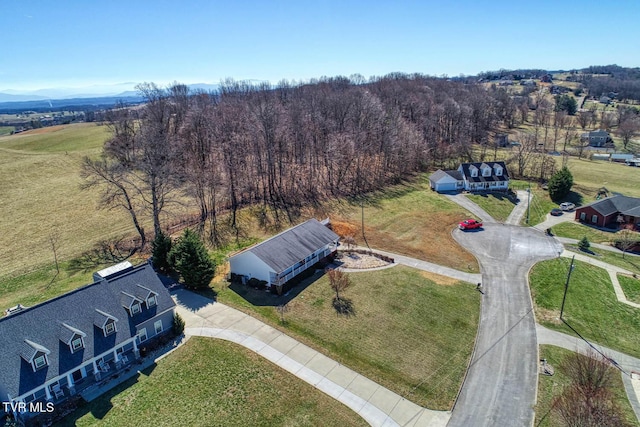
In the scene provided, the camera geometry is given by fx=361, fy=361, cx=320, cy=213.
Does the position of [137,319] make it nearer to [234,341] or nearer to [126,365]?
[126,365]

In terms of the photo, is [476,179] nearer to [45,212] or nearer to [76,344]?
[76,344]

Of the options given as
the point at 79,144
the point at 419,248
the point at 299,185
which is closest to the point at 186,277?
the point at 419,248

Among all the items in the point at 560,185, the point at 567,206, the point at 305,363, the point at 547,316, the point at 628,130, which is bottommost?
the point at 547,316

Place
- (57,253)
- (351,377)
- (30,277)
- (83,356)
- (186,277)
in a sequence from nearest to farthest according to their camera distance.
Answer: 1. (83,356)
2. (351,377)
3. (186,277)
4. (30,277)
5. (57,253)

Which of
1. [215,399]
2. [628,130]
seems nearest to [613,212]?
[215,399]

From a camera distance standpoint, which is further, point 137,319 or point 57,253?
point 57,253

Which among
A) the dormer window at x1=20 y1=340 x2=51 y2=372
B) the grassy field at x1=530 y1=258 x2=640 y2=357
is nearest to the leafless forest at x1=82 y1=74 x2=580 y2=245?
the dormer window at x1=20 y1=340 x2=51 y2=372
